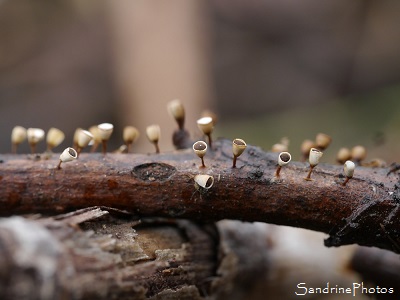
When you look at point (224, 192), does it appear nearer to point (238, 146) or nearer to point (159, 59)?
point (238, 146)

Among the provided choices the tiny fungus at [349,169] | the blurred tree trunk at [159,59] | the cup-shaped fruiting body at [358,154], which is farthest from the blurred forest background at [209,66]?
the tiny fungus at [349,169]

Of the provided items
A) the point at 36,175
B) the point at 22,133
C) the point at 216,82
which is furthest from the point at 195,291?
the point at 216,82

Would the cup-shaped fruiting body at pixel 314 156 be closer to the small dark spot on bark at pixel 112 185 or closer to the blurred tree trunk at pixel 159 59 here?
the small dark spot on bark at pixel 112 185

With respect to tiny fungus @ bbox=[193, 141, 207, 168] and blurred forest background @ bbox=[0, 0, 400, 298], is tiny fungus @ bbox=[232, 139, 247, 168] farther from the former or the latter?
blurred forest background @ bbox=[0, 0, 400, 298]

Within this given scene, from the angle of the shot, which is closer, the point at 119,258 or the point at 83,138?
the point at 119,258

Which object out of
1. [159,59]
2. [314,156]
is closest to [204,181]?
[314,156]

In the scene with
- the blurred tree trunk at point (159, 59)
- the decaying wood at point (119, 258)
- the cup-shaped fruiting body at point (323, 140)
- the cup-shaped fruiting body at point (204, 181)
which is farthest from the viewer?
the blurred tree trunk at point (159, 59)

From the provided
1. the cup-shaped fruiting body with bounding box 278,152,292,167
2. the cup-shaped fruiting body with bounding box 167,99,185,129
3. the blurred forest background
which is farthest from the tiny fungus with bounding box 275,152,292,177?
the blurred forest background
